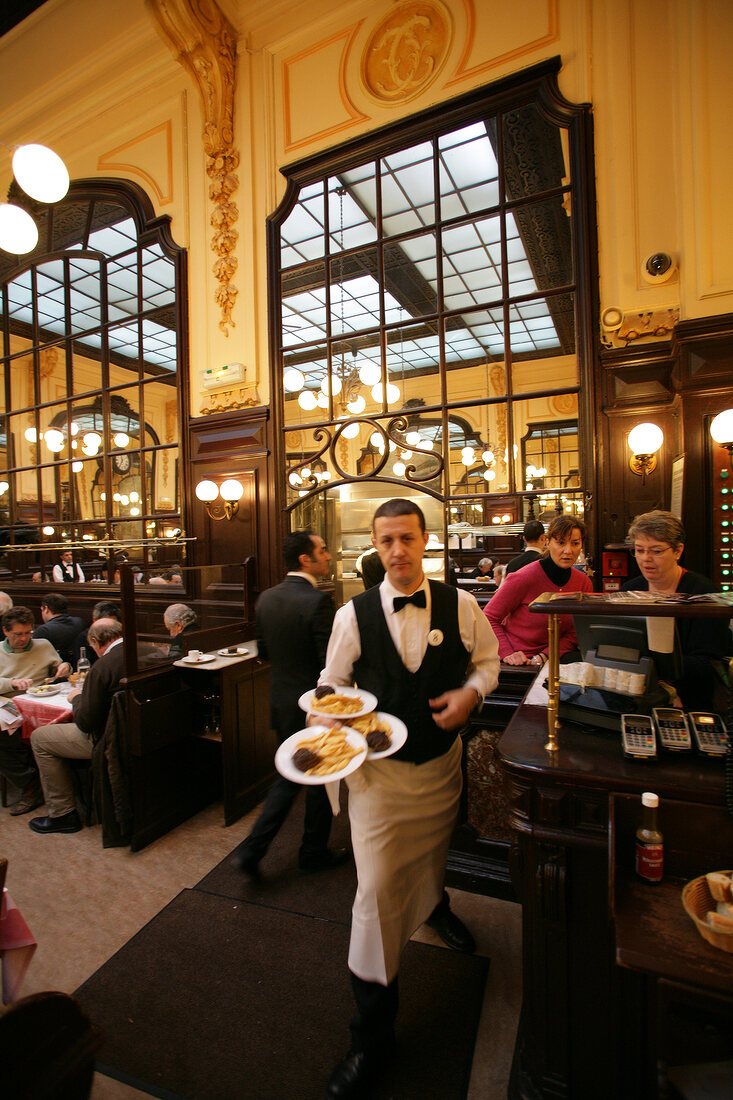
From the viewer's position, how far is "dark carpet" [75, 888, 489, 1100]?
1827 millimetres

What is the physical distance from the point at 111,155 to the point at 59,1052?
7965 mm

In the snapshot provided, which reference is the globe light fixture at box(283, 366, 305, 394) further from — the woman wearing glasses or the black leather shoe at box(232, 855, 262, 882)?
the black leather shoe at box(232, 855, 262, 882)

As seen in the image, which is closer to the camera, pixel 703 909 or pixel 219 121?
pixel 703 909

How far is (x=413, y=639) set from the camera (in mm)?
1885

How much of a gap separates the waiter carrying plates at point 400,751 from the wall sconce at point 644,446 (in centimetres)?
227

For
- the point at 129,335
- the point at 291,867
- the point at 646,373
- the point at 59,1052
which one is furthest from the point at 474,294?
the point at 59,1052

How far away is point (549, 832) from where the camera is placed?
1.54 metres

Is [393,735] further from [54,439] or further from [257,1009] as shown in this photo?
[54,439]

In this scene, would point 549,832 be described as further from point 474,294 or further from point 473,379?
point 473,379

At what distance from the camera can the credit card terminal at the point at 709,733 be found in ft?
4.77

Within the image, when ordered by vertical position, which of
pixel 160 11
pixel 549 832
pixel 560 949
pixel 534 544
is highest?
pixel 160 11

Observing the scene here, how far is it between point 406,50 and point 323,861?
6573 mm

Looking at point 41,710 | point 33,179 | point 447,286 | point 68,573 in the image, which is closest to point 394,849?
point 41,710

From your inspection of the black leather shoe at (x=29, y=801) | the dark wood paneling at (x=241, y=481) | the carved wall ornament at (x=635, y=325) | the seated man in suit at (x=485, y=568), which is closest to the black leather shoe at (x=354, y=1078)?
the black leather shoe at (x=29, y=801)
